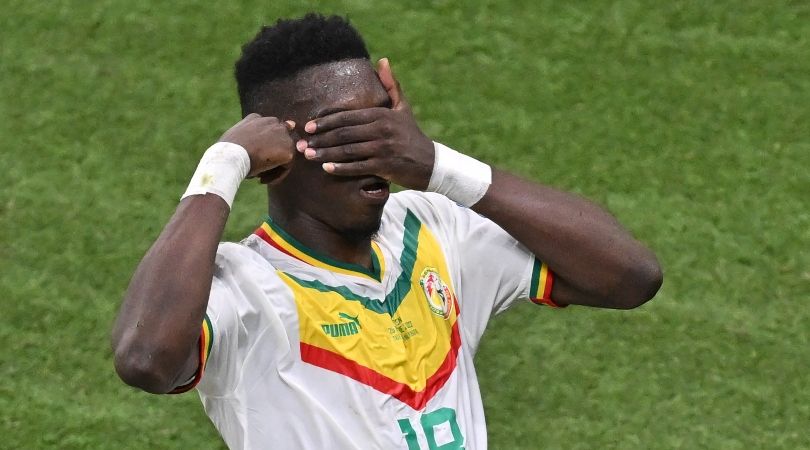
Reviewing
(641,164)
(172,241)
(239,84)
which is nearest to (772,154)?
(641,164)

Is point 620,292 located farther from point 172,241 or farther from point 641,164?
point 641,164

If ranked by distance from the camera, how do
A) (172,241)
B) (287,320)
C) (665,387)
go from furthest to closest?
1. (665,387)
2. (287,320)
3. (172,241)

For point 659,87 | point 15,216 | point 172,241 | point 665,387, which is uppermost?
point 172,241

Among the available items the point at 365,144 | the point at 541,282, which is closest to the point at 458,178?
the point at 365,144

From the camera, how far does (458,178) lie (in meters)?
3.14

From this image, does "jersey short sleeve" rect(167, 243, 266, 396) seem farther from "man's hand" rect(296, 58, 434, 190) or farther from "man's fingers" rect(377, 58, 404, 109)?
"man's fingers" rect(377, 58, 404, 109)

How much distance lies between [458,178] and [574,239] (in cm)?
34

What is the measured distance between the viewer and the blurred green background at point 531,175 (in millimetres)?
5062

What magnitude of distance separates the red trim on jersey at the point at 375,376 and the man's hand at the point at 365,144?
1.35ft

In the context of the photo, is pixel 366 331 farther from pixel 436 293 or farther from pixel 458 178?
pixel 458 178

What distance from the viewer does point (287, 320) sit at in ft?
9.62

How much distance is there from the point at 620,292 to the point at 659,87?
275cm

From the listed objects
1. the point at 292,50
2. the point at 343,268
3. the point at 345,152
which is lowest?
the point at 343,268

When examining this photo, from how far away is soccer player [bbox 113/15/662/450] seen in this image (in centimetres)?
278
